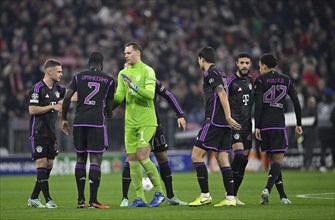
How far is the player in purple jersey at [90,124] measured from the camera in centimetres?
1388

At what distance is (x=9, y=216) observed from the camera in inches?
492

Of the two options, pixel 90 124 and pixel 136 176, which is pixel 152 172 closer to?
pixel 136 176

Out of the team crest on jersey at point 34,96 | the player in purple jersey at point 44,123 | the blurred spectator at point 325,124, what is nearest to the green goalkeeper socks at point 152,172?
the player in purple jersey at point 44,123

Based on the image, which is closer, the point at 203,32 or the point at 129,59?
the point at 129,59

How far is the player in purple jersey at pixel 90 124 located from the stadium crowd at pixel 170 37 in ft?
48.5

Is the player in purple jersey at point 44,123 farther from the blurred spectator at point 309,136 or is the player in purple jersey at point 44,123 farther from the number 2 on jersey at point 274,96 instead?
the blurred spectator at point 309,136

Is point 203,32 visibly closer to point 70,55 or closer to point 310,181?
point 70,55

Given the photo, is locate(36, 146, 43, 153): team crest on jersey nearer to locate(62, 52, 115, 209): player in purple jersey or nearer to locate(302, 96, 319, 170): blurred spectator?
locate(62, 52, 115, 209): player in purple jersey

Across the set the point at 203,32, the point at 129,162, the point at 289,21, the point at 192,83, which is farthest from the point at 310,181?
the point at 289,21

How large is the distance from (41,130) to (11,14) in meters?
19.0

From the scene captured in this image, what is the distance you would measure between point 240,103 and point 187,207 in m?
2.25

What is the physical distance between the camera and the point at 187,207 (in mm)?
13836

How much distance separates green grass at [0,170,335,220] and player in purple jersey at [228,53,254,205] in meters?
0.71

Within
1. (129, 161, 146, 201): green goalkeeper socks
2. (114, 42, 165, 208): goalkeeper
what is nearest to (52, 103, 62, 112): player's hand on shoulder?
(114, 42, 165, 208): goalkeeper
